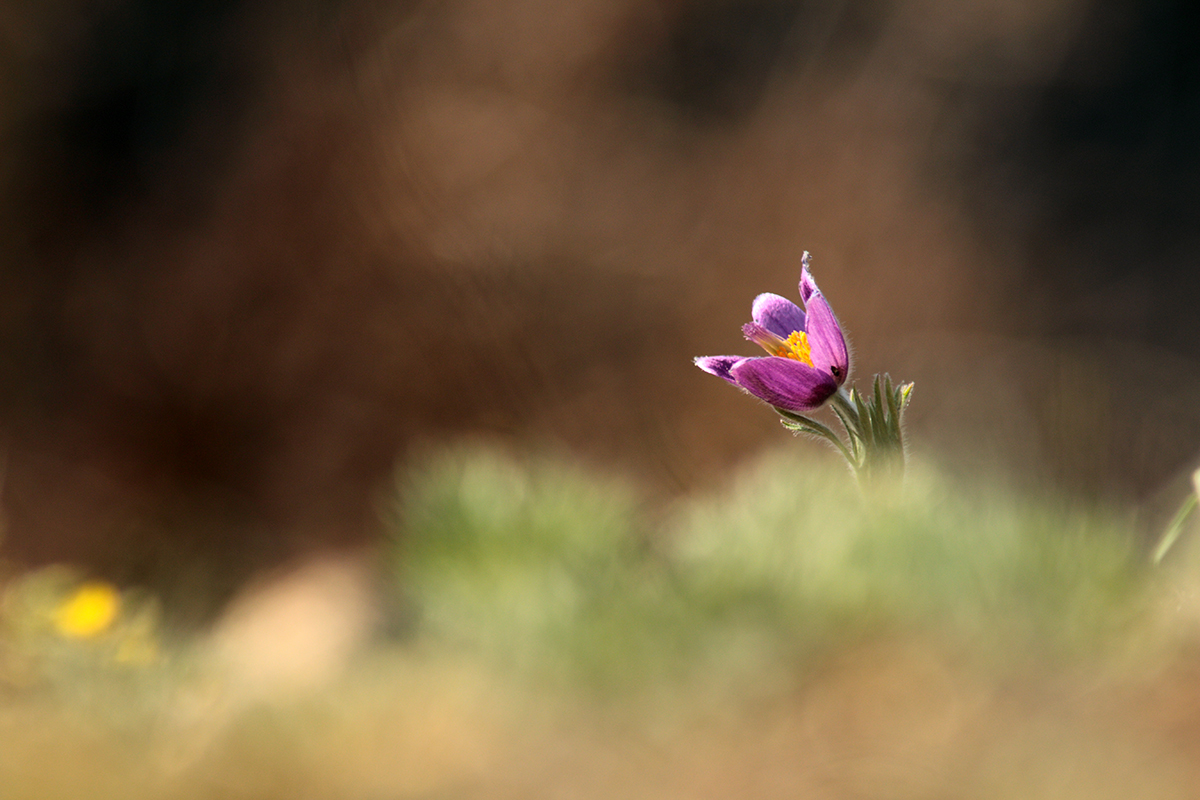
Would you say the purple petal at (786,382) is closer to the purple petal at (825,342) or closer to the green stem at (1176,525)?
the purple petal at (825,342)

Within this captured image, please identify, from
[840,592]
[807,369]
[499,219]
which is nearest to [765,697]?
[840,592]

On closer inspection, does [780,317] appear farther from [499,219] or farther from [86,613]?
[499,219]

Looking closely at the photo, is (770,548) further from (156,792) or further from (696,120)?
(696,120)

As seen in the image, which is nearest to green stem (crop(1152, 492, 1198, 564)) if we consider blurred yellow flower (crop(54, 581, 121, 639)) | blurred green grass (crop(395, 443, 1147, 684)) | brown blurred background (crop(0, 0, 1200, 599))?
blurred green grass (crop(395, 443, 1147, 684))

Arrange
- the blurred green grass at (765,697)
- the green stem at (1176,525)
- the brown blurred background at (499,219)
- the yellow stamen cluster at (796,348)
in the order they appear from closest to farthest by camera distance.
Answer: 1. the blurred green grass at (765,697)
2. the green stem at (1176,525)
3. the yellow stamen cluster at (796,348)
4. the brown blurred background at (499,219)

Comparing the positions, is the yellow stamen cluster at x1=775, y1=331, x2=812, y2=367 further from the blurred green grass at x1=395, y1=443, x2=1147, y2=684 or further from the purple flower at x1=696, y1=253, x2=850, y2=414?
the blurred green grass at x1=395, y1=443, x2=1147, y2=684

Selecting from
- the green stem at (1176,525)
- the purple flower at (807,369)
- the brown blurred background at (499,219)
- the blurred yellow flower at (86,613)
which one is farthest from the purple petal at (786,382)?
the brown blurred background at (499,219)

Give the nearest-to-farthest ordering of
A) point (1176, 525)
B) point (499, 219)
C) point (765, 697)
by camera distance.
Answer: point (765, 697)
point (1176, 525)
point (499, 219)
